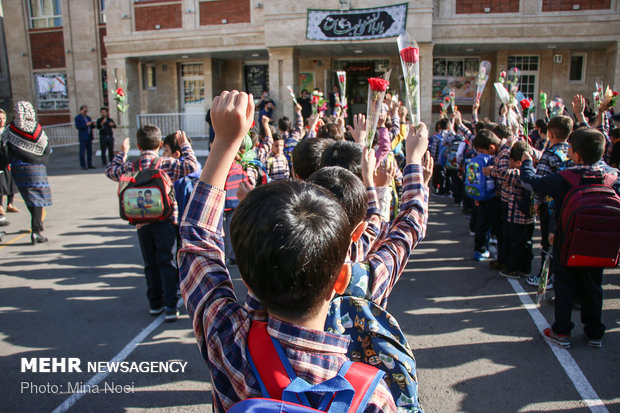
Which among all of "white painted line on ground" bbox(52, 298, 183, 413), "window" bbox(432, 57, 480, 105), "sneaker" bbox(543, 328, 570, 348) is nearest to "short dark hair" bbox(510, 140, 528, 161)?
"sneaker" bbox(543, 328, 570, 348)

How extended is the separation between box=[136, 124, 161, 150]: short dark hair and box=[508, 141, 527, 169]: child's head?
3.78 meters

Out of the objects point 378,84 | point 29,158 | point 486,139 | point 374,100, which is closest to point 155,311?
point 374,100

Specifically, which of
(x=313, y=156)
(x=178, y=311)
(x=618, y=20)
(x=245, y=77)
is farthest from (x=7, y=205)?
(x=618, y=20)

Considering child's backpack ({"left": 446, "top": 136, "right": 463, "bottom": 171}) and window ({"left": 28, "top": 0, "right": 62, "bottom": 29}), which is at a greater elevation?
window ({"left": 28, "top": 0, "right": 62, "bottom": 29})

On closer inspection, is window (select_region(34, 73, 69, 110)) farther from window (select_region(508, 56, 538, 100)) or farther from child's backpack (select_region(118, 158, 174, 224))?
child's backpack (select_region(118, 158, 174, 224))

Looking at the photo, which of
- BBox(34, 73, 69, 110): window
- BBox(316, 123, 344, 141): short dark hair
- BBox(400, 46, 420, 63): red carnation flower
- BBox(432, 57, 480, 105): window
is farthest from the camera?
BBox(34, 73, 69, 110): window

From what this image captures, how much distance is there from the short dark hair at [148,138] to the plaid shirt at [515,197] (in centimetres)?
395

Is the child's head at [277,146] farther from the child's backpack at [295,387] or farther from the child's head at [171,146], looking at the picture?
the child's backpack at [295,387]

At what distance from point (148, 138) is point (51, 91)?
2246 cm

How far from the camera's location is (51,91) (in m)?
22.7

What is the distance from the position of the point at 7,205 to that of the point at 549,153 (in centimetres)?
1003

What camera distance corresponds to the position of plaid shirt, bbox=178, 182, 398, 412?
104 centimetres

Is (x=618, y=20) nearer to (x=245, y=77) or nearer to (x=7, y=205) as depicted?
(x=245, y=77)

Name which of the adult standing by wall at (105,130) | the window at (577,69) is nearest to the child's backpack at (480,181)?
the adult standing by wall at (105,130)
